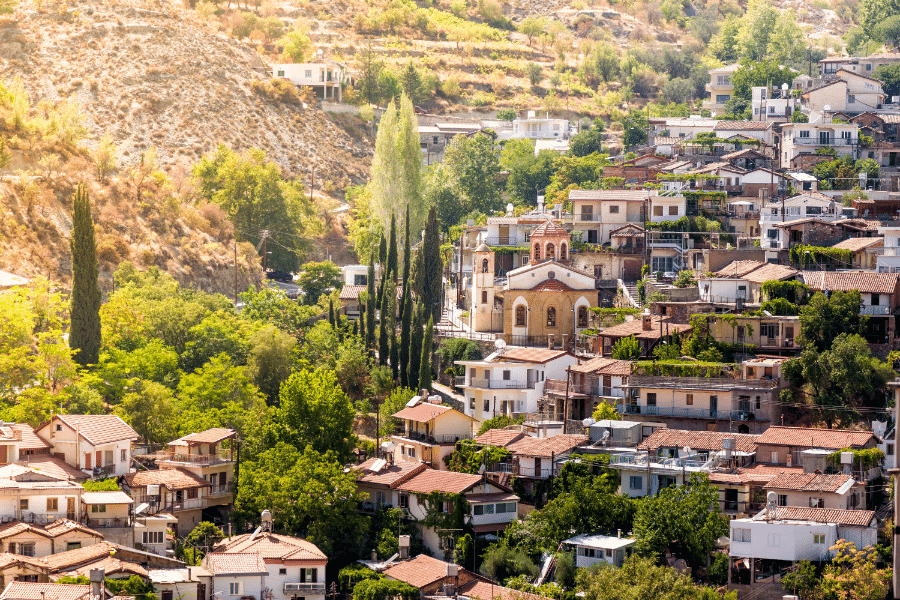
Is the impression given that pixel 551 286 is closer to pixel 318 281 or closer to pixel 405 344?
pixel 405 344

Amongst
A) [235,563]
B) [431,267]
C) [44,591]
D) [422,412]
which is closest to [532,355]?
[422,412]

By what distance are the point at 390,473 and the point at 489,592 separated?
403 inches

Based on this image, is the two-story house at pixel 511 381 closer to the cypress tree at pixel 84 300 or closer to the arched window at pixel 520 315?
the arched window at pixel 520 315

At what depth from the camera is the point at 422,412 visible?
67.6 meters

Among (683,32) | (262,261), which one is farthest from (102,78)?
(683,32)

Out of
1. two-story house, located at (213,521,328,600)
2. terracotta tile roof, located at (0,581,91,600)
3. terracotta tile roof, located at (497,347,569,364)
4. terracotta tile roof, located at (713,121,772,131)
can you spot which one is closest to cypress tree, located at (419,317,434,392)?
terracotta tile roof, located at (497,347,569,364)

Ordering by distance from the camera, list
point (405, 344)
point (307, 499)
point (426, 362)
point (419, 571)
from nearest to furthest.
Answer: point (419, 571) → point (307, 499) → point (426, 362) → point (405, 344)

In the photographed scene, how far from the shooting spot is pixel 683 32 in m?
175

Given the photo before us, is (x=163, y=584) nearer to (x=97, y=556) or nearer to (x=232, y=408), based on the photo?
(x=97, y=556)

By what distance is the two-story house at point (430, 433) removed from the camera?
6619 centimetres

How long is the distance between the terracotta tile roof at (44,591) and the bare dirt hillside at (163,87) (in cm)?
6778

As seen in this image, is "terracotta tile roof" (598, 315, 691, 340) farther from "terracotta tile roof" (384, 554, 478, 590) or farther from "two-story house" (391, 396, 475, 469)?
"terracotta tile roof" (384, 554, 478, 590)

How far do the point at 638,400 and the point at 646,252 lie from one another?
1881cm

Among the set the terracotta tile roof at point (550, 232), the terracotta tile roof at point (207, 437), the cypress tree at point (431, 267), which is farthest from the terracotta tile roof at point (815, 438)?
the terracotta tile roof at point (550, 232)
